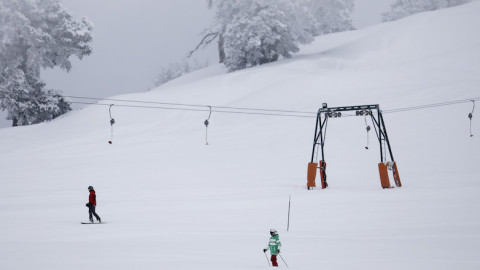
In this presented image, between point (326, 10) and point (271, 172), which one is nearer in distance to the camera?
point (271, 172)

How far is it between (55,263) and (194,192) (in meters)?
12.1

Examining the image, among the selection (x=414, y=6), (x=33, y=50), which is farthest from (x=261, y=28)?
(x=414, y=6)

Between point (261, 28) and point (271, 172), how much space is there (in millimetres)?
22922

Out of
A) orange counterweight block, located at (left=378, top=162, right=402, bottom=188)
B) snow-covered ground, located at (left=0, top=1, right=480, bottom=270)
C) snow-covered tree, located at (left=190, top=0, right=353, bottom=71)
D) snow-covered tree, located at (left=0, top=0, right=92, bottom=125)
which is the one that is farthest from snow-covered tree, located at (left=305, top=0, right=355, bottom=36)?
orange counterweight block, located at (left=378, top=162, right=402, bottom=188)

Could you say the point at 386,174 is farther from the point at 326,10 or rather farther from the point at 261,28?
the point at 326,10

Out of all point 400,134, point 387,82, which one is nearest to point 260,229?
point 400,134

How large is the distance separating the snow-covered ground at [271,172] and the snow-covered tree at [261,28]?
8.64 ft

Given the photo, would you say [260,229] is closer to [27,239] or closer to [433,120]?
[27,239]

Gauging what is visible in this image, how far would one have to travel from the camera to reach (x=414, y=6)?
269ft

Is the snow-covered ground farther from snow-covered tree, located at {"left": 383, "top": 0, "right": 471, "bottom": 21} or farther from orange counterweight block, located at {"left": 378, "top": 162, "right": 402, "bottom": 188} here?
snow-covered tree, located at {"left": 383, "top": 0, "right": 471, "bottom": 21}

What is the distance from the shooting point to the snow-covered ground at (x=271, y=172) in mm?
12953

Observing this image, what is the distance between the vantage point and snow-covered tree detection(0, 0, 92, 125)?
42719 millimetres

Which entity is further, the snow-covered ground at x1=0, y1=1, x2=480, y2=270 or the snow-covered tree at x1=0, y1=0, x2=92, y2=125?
the snow-covered tree at x1=0, y1=0, x2=92, y2=125

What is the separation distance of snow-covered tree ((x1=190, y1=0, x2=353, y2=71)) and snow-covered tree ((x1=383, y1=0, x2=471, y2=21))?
40199 mm
